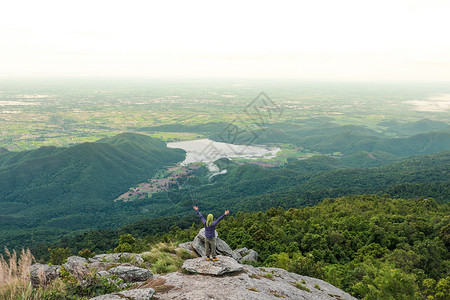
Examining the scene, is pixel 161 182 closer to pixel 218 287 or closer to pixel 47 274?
pixel 47 274

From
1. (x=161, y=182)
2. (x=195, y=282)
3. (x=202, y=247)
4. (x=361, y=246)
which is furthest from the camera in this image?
(x=161, y=182)

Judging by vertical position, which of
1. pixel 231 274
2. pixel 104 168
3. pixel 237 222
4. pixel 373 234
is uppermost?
pixel 231 274

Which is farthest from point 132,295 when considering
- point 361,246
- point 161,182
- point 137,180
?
point 137,180

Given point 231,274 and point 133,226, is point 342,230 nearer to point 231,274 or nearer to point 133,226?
point 231,274

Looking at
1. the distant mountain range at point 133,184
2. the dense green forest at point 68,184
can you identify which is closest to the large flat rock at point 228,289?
the distant mountain range at point 133,184

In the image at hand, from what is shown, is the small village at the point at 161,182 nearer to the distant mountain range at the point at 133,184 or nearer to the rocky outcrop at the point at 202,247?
the distant mountain range at the point at 133,184

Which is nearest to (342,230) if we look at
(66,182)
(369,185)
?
(369,185)

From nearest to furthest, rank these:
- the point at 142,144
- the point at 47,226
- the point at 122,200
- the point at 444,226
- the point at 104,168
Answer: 1. the point at 444,226
2. the point at 47,226
3. the point at 122,200
4. the point at 104,168
5. the point at 142,144
